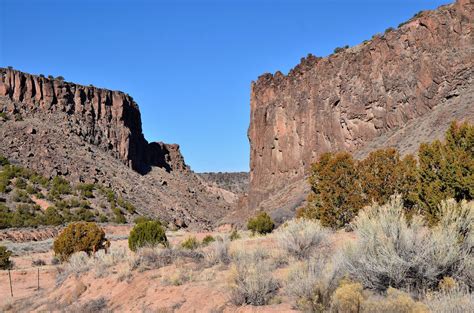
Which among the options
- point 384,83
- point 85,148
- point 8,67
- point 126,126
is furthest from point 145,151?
point 384,83

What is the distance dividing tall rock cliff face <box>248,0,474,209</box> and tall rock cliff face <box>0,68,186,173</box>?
27.6m

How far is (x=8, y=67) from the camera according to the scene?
248 ft

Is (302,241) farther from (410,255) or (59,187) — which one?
(59,187)

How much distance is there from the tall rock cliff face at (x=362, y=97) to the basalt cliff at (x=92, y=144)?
1771 centimetres

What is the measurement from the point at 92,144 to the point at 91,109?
778 cm

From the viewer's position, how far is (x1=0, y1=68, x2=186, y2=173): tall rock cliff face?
239ft

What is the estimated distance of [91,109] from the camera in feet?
275

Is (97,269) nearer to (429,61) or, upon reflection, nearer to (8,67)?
(429,61)

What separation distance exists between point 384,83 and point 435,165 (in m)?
32.4

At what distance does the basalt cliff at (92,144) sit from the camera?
65.8 m

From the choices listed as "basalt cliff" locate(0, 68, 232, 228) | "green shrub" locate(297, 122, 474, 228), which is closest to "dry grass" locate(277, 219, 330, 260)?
"green shrub" locate(297, 122, 474, 228)

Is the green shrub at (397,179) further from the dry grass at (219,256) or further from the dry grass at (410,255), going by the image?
the dry grass at (410,255)

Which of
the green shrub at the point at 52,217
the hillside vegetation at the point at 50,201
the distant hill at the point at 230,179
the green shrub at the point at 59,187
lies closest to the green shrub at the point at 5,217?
the hillside vegetation at the point at 50,201

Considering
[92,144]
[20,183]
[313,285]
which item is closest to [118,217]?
[20,183]
